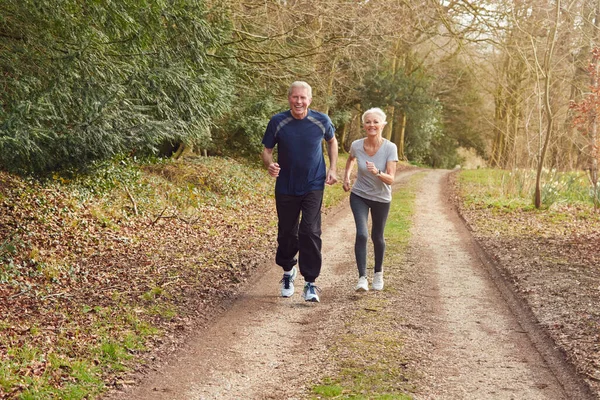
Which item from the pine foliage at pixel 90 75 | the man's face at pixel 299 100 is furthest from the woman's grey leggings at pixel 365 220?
the pine foliage at pixel 90 75

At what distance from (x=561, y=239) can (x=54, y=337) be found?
8.97m

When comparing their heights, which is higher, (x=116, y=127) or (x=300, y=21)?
(x=300, y=21)

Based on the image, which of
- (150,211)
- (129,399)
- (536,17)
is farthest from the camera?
(536,17)

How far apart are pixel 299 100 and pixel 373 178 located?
1.25 meters

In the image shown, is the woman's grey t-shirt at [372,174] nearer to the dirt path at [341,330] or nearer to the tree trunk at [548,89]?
the dirt path at [341,330]

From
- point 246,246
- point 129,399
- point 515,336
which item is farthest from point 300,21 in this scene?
point 129,399

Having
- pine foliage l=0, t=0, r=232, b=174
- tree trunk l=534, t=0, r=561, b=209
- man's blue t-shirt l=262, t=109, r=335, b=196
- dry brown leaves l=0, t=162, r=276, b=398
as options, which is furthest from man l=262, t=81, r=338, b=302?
tree trunk l=534, t=0, r=561, b=209

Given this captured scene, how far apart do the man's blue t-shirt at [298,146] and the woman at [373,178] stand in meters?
0.44

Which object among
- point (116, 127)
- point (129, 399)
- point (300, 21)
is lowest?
point (129, 399)

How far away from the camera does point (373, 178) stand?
7.05m

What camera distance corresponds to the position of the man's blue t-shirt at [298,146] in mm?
6609

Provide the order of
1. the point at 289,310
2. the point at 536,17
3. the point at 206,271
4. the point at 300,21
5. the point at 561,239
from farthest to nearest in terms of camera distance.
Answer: the point at 536,17 → the point at 300,21 → the point at 561,239 → the point at 206,271 → the point at 289,310

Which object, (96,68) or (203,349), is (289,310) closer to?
(203,349)

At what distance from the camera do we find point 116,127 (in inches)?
334
